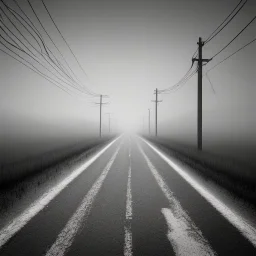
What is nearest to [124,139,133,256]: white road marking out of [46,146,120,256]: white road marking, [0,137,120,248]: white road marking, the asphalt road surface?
the asphalt road surface

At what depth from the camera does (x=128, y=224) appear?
3424 millimetres

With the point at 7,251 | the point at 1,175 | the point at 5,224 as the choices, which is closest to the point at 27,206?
the point at 5,224

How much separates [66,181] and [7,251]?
388 cm

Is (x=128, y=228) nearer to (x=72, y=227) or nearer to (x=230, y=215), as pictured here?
(x=72, y=227)

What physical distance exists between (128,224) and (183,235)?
1.01 meters

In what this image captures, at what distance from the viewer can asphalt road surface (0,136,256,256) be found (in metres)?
2.68

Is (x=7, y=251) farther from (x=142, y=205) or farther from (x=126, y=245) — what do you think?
(x=142, y=205)

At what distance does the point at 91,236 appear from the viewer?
3000 mm

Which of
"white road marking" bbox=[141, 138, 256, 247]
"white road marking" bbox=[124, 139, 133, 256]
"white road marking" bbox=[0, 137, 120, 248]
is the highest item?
"white road marking" bbox=[141, 138, 256, 247]

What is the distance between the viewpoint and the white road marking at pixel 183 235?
264 cm

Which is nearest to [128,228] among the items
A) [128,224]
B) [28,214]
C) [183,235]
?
[128,224]

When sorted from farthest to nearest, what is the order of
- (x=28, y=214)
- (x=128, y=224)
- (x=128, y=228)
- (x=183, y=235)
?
(x=28, y=214) < (x=128, y=224) < (x=128, y=228) < (x=183, y=235)

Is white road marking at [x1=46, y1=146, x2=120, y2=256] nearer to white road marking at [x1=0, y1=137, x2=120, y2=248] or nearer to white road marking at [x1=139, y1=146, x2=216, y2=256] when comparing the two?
white road marking at [x1=0, y1=137, x2=120, y2=248]

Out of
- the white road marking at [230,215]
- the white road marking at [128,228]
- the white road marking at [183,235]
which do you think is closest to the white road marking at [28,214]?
the white road marking at [128,228]
